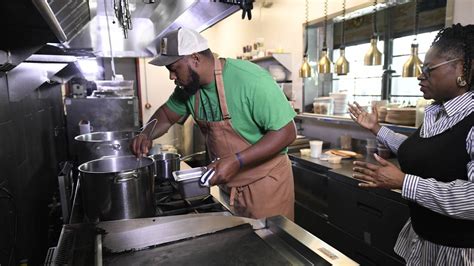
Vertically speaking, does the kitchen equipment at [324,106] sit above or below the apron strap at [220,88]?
below

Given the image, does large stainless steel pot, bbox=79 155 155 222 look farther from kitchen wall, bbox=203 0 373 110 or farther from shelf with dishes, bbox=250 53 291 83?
shelf with dishes, bbox=250 53 291 83

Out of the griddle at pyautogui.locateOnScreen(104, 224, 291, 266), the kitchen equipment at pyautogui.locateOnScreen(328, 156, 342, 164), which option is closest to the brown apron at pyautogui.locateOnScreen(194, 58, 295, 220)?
the griddle at pyautogui.locateOnScreen(104, 224, 291, 266)

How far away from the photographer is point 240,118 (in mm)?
1593

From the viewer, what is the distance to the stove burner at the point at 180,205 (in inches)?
52.6

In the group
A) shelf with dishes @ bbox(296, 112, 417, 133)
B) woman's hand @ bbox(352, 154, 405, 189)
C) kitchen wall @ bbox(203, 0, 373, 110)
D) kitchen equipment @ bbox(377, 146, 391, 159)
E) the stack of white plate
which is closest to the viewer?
woman's hand @ bbox(352, 154, 405, 189)

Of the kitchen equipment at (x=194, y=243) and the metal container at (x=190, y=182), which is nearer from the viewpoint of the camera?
the kitchen equipment at (x=194, y=243)

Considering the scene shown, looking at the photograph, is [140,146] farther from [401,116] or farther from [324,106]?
[324,106]

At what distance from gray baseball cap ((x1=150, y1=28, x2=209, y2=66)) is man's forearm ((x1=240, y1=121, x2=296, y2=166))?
0.50m

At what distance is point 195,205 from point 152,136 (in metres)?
0.65

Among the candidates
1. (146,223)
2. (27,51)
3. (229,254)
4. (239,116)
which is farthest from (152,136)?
(229,254)

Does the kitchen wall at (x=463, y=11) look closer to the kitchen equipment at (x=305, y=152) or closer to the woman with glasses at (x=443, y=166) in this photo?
the woman with glasses at (x=443, y=166)

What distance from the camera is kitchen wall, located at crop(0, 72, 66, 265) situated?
5.27ft

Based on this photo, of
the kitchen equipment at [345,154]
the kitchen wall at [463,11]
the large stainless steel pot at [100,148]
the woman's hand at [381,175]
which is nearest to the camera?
the woman's hand at [381,175]

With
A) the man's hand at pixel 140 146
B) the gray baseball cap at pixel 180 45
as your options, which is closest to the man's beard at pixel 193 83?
the gray baseball cap at pixel 180 45
